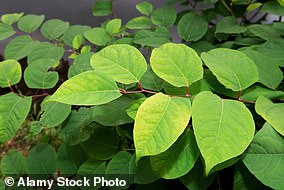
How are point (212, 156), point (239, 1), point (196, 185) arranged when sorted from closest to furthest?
point (212, 156) < point (196, 185) < point (239, 1)

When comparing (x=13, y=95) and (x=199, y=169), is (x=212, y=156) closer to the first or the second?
(x=199, y=169)

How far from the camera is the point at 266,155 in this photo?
404mm

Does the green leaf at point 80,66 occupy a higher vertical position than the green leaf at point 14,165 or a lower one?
higher

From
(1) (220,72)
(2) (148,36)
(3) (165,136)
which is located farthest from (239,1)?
(3) (165,136)

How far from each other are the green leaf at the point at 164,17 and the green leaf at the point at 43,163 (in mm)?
331

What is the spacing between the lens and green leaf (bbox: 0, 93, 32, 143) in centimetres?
50

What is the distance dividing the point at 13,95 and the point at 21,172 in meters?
0.22

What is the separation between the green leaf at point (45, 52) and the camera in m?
0.64

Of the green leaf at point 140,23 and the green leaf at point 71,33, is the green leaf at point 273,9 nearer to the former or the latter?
the green leaf at point 140,23

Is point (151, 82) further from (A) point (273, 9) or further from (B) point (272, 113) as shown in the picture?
(A) point (273, 9)

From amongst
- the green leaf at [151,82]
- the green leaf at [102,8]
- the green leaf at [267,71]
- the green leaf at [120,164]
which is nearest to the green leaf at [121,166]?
the green leaf at [120,164]

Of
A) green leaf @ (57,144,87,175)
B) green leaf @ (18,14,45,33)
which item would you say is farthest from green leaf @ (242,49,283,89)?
green leaf @ (18,14,45,33)

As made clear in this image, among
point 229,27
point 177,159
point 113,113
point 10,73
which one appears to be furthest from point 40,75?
point 229,27

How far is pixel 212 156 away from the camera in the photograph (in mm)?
328
